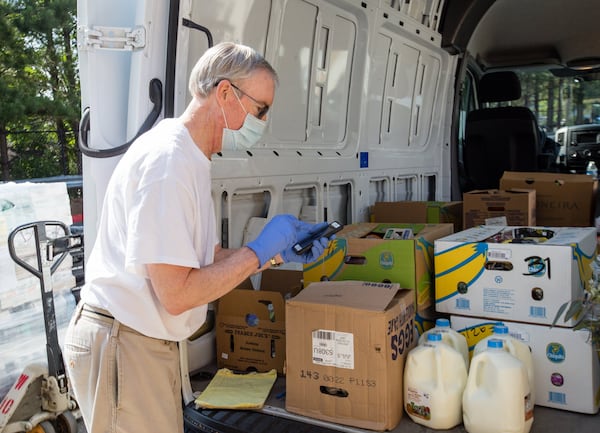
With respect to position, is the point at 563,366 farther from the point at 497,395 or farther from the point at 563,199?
the point at 563,199

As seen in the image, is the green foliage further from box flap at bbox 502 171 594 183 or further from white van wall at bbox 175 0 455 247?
box flap at bbox 502 171 594 183

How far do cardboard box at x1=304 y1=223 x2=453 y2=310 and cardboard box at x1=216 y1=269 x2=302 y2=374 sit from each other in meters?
0.21

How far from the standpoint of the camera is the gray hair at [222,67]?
5.68ft

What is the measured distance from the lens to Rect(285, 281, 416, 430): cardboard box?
2090mm

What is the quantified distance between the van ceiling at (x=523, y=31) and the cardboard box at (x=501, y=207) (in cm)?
154

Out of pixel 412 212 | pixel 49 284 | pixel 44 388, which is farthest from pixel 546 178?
pixel 44 388

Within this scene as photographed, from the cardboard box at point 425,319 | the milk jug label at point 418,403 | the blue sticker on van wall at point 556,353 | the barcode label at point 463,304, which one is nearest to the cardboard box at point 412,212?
the cardboard box at point 425,319

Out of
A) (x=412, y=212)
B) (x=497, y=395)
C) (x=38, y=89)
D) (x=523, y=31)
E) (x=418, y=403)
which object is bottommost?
(x=418, y=403)

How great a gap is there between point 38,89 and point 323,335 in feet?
33.1

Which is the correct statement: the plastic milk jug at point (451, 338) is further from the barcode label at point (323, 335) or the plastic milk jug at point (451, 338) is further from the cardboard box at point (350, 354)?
the barcode label at point (323, 335)

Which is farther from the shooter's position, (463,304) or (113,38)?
(463,304)

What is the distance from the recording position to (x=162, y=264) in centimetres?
153

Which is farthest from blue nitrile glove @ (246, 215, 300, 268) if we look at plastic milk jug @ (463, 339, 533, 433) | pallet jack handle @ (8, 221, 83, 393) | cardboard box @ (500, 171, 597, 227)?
cardboard box @ (500, 171, 597, 227)

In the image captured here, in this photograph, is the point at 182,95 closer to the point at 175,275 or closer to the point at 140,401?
the point at 175,275
